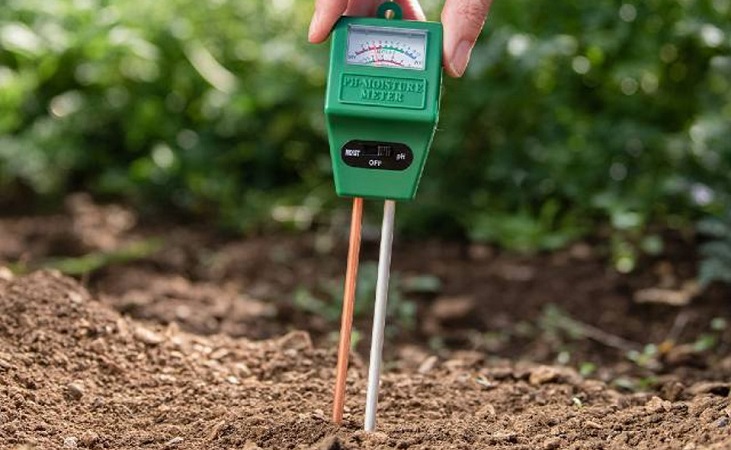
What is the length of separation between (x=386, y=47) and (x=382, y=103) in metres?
0.13

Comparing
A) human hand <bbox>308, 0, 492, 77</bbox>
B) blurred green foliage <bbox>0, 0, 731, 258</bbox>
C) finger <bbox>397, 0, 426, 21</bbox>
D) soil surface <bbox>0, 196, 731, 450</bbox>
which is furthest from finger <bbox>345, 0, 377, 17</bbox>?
blurred green foliage <bbox>0, 0, 731, 258</bbox>

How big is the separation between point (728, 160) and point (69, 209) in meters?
2.56

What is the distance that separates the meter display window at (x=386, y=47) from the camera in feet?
7.33

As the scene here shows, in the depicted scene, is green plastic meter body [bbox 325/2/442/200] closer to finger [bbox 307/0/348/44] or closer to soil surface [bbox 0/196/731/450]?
finger [bbox 307/0/348/44]

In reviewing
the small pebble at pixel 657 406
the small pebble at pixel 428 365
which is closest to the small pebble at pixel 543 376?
the small pebble at pixel 428 365

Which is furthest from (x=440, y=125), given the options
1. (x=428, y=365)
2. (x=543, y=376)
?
(x=543, y=376)

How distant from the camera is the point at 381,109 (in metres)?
2.18

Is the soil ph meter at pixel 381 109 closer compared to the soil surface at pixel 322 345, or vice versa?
the soil ph meter at pixel 381 109

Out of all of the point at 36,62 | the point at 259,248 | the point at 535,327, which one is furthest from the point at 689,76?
the point at 36,62

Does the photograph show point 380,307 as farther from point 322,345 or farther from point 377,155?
point 322,345

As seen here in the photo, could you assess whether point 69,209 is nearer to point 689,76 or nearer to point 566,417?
point 689,76

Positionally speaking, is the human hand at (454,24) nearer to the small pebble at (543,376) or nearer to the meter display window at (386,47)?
the meter display window at (386,47)

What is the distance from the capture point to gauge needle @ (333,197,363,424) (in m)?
2.25

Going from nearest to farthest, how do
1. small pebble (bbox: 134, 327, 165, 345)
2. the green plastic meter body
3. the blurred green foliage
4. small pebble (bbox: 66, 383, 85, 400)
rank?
the green plastic meter body
small pebble (bbox: 66, 383, 85, 400)
small pebble (bbox: 134, 327, 165, 345)
the blurred green foliage
